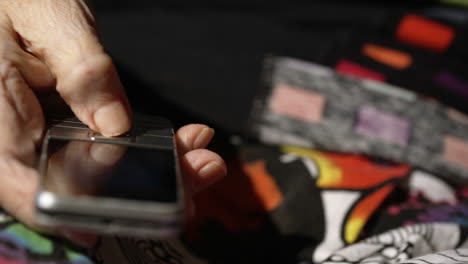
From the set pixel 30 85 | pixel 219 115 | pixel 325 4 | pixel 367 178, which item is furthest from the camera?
pixel 325 4

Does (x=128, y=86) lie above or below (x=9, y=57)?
below

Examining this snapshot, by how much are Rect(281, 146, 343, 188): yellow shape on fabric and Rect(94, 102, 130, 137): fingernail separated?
0.76ft

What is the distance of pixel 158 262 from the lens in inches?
15.9

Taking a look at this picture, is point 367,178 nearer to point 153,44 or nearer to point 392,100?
point 392,100

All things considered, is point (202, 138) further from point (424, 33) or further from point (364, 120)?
point (424, 33)

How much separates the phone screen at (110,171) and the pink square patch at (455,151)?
0.41 m

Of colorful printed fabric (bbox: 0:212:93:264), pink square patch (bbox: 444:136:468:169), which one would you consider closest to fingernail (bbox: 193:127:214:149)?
colorful printed fabric (bbox: 0:212:93:264)

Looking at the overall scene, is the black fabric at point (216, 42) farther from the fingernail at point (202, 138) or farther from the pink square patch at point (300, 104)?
the fingernail at point (202, 138)

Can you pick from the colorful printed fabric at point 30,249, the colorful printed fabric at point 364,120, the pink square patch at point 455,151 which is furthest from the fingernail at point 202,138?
the pink square patch at point 455,151

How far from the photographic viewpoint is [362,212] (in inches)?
19.2

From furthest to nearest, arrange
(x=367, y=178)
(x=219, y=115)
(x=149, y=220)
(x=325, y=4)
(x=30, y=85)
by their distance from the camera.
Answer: (x=325, y=4) → (x=219, y=115) → (x=367, y=178) → (x=30, y=85) → (x=149, y=220)

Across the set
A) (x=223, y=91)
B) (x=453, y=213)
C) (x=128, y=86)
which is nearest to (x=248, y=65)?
(x=223, y=91)

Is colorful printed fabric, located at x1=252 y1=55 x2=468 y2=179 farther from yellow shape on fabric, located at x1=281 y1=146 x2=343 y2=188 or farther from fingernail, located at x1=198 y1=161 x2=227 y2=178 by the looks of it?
fingernail, located at x1=198 y1=161 x2=227 y2=178

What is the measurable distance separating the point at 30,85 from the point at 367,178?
1.17ft
